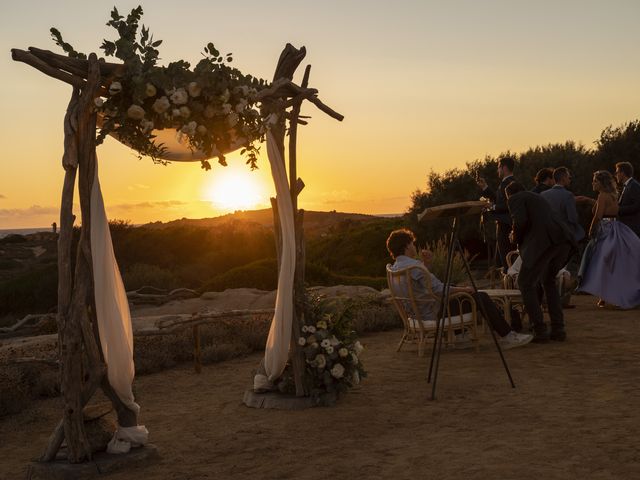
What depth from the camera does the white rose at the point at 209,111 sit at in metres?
5.96

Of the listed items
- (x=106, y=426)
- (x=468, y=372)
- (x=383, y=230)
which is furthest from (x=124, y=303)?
(x=383, y=230)

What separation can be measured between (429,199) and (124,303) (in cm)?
1845

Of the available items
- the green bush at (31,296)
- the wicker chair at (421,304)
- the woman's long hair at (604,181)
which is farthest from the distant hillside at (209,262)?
the wicker chair at (421,304)

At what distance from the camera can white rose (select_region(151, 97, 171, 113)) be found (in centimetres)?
564

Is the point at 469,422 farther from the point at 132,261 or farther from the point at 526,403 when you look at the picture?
the point at 132,261

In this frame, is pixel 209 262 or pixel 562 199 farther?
pixel 209 262

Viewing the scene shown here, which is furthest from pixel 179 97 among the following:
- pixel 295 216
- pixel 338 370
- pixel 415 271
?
pixel 415 271

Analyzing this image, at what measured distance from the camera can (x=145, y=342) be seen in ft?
35.1

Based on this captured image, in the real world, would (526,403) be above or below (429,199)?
below

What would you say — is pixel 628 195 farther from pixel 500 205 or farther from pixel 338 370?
pixel 338 370

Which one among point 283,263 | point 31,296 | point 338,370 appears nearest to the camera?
point 283,263

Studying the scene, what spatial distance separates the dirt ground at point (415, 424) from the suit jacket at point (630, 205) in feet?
12.6

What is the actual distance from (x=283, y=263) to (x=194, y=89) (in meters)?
2.03

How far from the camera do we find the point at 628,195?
13.0 meters
